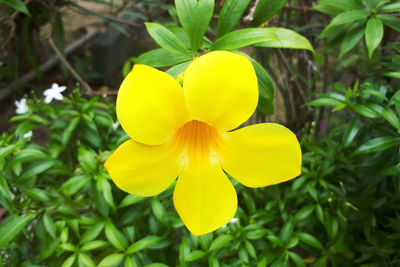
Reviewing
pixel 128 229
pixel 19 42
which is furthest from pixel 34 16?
pixel 128 229

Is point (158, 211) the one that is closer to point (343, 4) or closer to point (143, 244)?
point (143, 244)

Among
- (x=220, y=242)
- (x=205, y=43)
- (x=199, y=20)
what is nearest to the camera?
(x=199, y=20)

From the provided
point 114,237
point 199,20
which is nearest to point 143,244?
point 114,237

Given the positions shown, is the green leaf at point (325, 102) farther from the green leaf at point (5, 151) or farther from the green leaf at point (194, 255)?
the green leaf at point (5, 151)

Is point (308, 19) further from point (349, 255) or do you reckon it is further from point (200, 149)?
point (200, 149)

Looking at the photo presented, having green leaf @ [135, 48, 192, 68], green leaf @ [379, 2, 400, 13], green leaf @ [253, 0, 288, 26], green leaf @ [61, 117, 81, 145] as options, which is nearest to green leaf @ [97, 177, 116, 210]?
green leaf @ [61, 117, 81, 145]

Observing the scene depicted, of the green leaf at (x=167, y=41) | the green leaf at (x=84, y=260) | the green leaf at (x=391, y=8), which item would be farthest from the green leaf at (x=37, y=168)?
the green leaf at (x=391, y=8)
